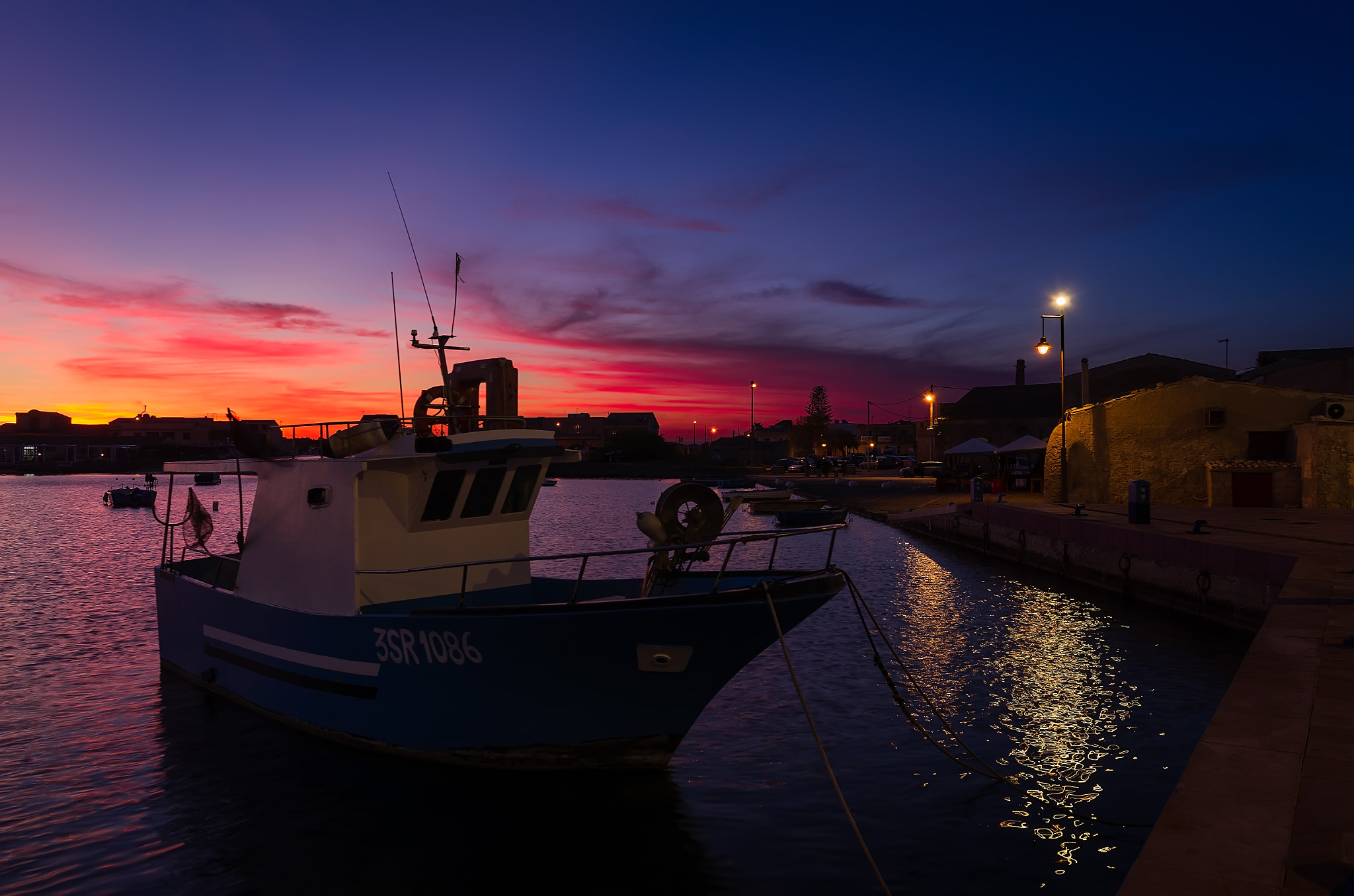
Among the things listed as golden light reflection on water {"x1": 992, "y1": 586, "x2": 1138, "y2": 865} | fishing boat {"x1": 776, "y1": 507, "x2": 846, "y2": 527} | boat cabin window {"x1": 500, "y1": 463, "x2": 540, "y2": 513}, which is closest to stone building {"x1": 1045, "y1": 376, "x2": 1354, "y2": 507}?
golden light reflection on water {"x1": 992, "y1": 586, "x2": 1138, "y2": 865}

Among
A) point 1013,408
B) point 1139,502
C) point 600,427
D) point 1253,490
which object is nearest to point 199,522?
point 1139,502

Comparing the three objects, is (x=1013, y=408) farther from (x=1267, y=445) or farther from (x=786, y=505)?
(x=1267, y=445)

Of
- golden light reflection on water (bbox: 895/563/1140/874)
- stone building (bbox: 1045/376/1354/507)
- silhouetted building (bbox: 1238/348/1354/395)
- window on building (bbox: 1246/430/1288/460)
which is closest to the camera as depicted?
golden light reflection on water (bbox: 895/563/1140/874)

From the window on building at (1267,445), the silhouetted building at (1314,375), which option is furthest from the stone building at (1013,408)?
the window on building at (1267,445)

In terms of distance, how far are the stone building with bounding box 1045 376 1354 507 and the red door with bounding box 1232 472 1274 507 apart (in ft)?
0.07

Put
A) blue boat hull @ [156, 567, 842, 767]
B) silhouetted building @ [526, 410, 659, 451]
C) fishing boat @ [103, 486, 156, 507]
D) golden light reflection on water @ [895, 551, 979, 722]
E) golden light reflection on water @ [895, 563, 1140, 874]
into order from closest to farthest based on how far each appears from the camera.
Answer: blue boat hull @ [156, 567, 842, 767] → golden light reflection on water @ [895, 563, 1140, 874] → golden light reflection on water @ [895, 551, 979, 722] → fishing boat @ [103, 486, 156, 507] → silhouetted building @ [526, 410, 659, 451]

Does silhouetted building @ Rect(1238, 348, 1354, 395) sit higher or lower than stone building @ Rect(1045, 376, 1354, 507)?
higher

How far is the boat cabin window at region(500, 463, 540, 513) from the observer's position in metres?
9.95

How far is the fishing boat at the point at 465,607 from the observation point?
794 centimetres

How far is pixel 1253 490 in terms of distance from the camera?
25.2 meters

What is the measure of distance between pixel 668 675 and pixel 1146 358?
5632 cm

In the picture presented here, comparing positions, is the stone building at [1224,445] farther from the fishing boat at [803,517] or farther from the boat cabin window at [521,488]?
the boat cabin window at [521,488]

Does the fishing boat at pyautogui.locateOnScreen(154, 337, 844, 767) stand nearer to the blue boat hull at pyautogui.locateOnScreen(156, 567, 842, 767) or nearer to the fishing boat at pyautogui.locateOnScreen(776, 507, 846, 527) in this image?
the blue boat hull at pyautogui.locateOnScreen(156, 567, 842, 767)

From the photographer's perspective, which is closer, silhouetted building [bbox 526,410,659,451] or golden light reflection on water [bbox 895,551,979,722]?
golden light reflection on water [bbox 895,551,979,722]
